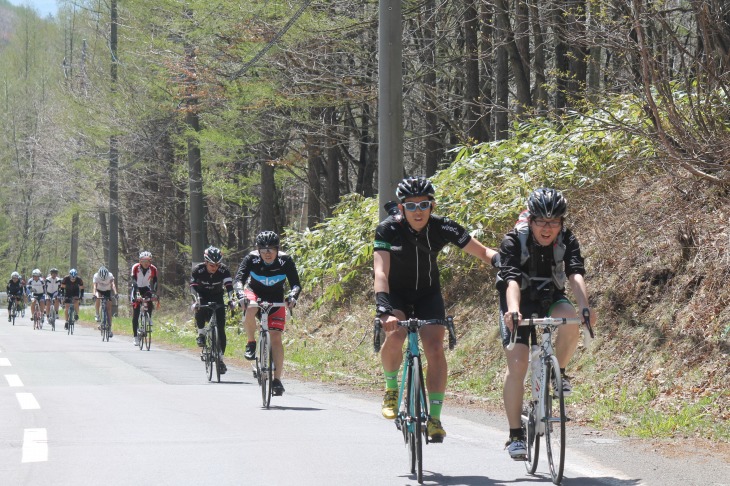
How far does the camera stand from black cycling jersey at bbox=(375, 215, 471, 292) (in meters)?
7.64

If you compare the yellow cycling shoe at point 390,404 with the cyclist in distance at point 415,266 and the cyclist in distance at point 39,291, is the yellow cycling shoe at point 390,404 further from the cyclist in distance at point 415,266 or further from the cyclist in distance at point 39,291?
the cyclist in distance at point 39,291

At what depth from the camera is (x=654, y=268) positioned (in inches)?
489

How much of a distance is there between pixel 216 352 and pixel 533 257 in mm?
8870

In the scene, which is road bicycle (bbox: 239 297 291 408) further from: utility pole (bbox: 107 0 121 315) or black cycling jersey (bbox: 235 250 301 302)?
utility pole (bbox: 107 0 121 315)

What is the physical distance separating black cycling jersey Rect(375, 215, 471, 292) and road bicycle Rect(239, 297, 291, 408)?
14.9ft

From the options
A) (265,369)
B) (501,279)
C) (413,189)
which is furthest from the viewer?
(265,369)

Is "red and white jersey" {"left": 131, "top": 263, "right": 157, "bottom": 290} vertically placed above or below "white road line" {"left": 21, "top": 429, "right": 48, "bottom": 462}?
above

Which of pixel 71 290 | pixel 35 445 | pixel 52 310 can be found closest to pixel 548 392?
pixel 35 445

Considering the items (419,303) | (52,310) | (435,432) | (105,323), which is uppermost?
(419,303)

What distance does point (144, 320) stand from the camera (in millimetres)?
22828

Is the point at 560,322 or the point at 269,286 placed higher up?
the point at 269,286

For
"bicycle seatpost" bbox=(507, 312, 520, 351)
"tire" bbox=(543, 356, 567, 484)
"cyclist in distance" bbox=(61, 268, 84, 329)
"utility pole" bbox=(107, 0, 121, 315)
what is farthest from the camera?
"utility pole" bbox=(107, 0, 121, 315)

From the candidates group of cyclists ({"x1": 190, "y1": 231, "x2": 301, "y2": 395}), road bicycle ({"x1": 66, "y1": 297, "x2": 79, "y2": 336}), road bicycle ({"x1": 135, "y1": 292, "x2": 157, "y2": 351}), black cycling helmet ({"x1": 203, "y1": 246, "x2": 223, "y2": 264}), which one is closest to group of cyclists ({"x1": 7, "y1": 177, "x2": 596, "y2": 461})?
group of cyclists ({"x1": 190, "y1": 231, "x2": 301, "y2": 395})

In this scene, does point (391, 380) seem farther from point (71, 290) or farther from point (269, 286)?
point (71, 290)
